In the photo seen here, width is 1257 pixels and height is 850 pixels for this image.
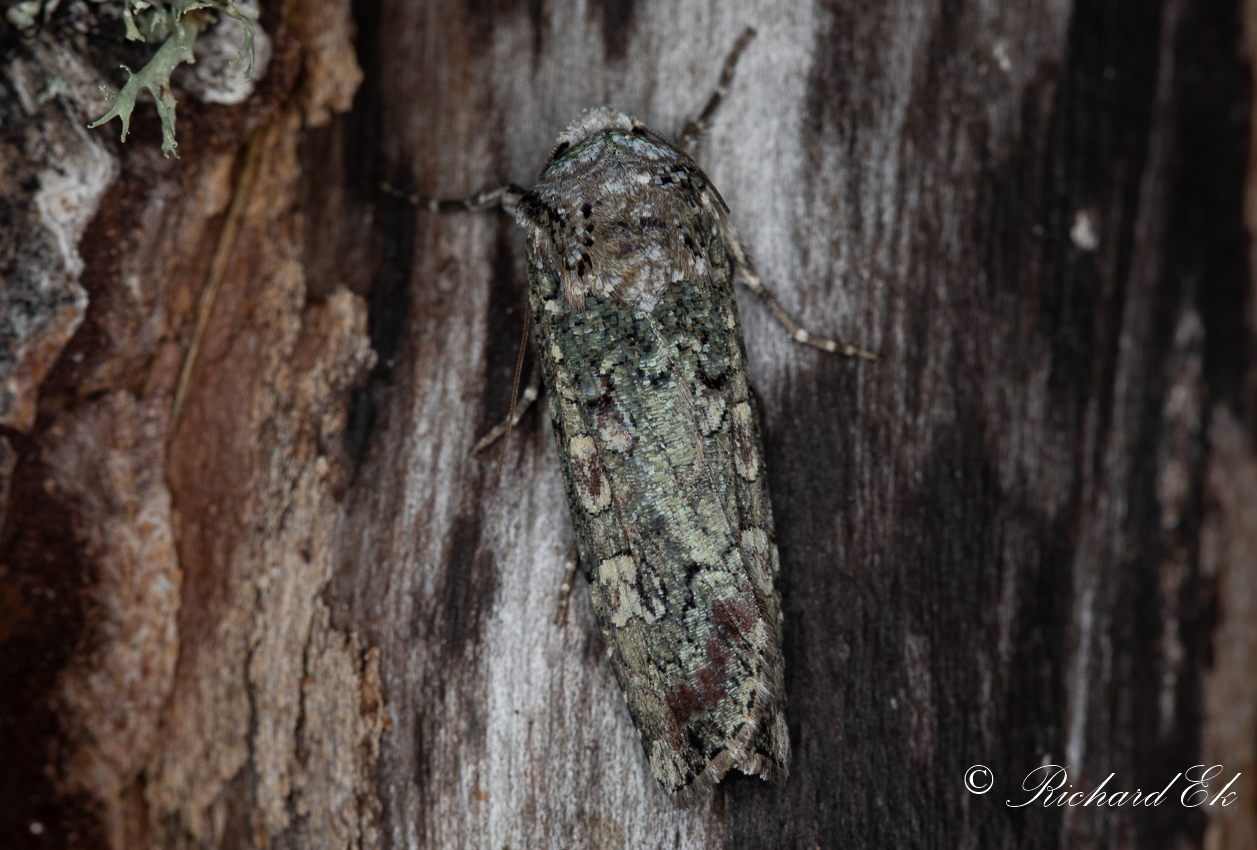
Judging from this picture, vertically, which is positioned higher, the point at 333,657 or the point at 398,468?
the point at 398,468

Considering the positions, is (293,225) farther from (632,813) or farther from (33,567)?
(632,813)

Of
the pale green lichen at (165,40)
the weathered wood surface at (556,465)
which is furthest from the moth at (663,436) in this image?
the pale green lichen at (165,40)

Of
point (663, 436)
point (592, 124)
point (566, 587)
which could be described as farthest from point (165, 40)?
point (566, 587)

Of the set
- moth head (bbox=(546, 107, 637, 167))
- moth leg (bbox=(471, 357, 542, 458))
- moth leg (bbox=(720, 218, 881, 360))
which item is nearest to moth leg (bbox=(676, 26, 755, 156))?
moth head (bbox=(546, 107, 637, 167))

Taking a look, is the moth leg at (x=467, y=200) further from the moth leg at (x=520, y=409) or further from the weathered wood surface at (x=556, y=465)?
the moth leg at (x=520, y=409)

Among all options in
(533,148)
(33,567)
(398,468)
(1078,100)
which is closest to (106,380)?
(33,567)

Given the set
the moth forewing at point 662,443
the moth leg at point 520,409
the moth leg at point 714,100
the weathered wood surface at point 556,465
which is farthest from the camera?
the moth leg at point 714,100
